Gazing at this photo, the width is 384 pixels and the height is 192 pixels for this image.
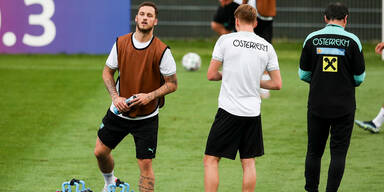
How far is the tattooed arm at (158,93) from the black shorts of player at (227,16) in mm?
7653

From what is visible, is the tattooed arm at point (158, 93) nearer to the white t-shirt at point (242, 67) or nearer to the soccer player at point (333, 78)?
the white t-shirt at point (242, 67)

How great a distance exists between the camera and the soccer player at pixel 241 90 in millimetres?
6594

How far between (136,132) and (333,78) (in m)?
1.88

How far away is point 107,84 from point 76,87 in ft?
25.0

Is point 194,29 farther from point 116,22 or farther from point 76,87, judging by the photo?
point 76,87

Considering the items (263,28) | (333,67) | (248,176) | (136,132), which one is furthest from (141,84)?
(263,28)

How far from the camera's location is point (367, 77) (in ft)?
51.7

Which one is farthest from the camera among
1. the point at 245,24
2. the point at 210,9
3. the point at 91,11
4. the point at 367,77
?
the point at 210,9

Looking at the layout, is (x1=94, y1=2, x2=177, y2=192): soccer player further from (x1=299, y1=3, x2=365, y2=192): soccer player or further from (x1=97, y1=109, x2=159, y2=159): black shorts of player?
(x1=299, y1=3, x2=365, y2=192): soccer player

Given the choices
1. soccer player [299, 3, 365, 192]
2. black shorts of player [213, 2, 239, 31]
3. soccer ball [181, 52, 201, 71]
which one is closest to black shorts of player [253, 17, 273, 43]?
black shorts of player [213, 2, 239, 31]

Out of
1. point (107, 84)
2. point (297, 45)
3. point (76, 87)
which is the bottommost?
point (297, 45)

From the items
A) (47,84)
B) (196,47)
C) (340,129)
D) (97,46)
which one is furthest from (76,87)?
(340,129)

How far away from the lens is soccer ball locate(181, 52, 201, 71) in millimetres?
16422

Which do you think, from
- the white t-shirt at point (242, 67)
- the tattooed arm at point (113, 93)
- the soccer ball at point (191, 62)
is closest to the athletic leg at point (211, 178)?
the white t-shirt at point (242, 67)
